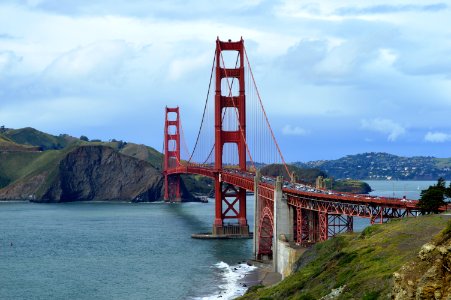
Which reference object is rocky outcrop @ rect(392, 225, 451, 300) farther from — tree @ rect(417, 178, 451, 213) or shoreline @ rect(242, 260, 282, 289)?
shoreline @ rect(242, 260, 282, 289)

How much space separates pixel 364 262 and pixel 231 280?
28068 millimetres

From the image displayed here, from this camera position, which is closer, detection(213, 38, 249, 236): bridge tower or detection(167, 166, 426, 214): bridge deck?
detection(167, 166, 426, 214): bridge deck

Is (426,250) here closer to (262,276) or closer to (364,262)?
(364,262)

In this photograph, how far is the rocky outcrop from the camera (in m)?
17.9

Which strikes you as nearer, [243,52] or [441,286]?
[441,286]

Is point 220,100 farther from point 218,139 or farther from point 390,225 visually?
point 390,225

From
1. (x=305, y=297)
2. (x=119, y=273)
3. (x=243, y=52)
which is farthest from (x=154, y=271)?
(x=243, y=52)

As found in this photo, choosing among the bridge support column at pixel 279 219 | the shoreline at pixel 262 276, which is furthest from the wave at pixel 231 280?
the bridge support column at pixel 279 219

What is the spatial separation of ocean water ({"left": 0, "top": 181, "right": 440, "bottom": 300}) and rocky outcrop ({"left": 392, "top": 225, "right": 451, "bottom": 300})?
40796mm

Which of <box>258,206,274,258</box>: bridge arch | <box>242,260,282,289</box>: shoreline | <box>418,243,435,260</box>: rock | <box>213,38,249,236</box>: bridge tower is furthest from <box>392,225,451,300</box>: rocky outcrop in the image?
<box>213,38,249,236</box>: bridge tower

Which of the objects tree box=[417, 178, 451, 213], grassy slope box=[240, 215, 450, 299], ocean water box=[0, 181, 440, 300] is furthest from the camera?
ocean water box=[0, 181, 440, 300]

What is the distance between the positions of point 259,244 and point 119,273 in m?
15.2

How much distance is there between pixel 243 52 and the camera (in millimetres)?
110000

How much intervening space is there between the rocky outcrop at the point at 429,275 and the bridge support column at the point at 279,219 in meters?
47.8
